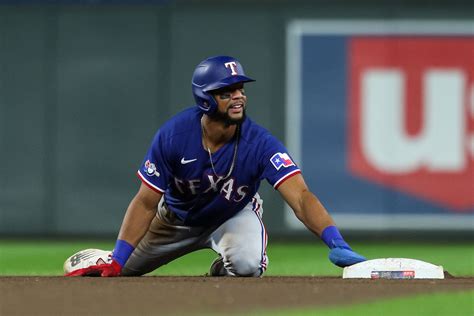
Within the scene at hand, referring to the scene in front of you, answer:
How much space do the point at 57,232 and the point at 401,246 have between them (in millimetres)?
3886

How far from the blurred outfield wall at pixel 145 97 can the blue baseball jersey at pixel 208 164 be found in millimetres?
5731

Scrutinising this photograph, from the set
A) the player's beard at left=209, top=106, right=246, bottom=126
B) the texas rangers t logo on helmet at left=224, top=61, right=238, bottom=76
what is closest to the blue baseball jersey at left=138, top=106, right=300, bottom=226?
the player's beard at left=209, top=106, right=246, bottom=126

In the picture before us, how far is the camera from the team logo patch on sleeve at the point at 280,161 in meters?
7.40

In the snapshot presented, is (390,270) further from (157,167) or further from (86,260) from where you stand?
(86,260)

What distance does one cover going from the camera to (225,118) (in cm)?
740

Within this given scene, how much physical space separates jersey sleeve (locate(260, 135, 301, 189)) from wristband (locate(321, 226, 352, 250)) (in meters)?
0.43

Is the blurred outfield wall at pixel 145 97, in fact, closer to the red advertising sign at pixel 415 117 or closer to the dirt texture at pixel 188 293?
the red advertising sign at pixel 415 117

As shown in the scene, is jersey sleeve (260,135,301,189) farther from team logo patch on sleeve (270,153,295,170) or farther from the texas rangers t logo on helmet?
the texas rangers t logo on helmet

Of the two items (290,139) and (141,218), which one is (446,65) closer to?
(290,139)

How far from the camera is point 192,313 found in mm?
5496

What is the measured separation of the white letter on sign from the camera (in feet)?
44.3

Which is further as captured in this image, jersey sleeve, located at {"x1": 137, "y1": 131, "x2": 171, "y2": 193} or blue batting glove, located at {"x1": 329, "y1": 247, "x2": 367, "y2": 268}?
jersey sleeve, located at {"x1": 137, "y1": 131, "x2": 171, "y2": 193}

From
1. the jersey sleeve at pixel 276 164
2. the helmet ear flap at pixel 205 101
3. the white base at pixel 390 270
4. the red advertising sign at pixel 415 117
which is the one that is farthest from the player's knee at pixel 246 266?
the red advertising sign at pixel 415 117

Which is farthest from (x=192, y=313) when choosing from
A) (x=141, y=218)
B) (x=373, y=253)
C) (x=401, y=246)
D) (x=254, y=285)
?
(x=401, y=246)
